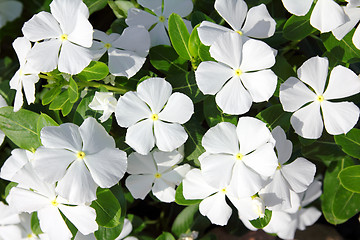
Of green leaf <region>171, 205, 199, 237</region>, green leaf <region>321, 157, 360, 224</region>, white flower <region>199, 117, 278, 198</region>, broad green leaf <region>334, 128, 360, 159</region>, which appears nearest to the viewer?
white flower <region>199, 117, 278, 198</region>

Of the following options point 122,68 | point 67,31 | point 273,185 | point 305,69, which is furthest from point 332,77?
point 67,31

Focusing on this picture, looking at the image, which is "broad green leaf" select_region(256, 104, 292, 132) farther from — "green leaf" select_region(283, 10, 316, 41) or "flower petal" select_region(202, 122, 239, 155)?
"green leaf" select_region(283, 10, 316, 41)

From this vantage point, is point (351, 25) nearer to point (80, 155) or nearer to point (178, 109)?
point (178, 109)

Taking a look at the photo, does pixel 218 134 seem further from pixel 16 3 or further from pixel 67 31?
pixel 16 3

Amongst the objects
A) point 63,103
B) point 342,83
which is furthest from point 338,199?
point 63,103

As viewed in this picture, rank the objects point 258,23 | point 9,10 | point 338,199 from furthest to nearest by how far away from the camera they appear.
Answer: point 9,10 < point 338,199 < point 258,23

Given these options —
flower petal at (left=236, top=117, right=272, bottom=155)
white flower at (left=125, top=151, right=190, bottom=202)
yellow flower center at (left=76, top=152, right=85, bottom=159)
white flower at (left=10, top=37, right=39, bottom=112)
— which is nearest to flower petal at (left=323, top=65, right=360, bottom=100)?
flower petal at (left=236, top=117, right=272, bottom=155)
